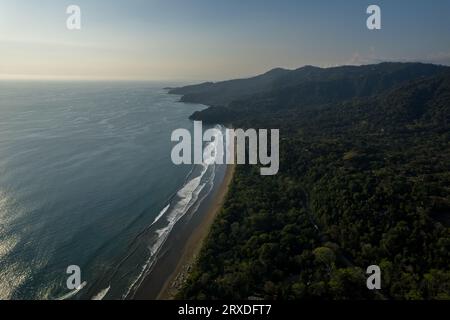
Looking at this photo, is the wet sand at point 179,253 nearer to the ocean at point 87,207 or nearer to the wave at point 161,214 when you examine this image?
the ocean at point 87,207

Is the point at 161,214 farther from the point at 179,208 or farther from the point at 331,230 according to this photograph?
the point at 331,230

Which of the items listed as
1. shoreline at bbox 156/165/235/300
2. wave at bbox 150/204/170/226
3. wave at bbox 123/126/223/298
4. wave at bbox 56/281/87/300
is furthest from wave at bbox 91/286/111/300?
wave at bbox 150/204/170/226

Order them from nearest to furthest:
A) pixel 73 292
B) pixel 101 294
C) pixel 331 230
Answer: pixel 101 294
pixel 73 292
pixel 331 230

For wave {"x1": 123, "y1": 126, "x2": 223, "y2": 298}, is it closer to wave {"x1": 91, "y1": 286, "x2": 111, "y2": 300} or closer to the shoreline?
wave {"x1": 91, "y1": 286, "x2": 111, "y2": 300}

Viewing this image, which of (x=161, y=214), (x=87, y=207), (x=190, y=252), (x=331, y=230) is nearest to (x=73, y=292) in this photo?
(x=190, y=252)
